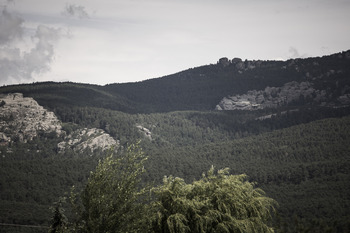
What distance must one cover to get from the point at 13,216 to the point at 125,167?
178 meters

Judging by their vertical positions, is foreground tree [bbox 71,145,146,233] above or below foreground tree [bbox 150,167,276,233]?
above

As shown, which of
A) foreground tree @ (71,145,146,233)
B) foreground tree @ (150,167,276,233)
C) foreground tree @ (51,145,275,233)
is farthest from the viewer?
foreground tree @ (150,167,276,233)

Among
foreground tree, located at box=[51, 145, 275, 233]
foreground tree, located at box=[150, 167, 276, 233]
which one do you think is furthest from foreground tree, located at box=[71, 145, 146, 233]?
foreground tree, located at box=[150, 167, 276, 233]

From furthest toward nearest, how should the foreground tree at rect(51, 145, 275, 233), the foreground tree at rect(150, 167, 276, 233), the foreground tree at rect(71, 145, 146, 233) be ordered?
the foreground tree at rect(150, 167, 276, 233) → the foreground tree at rect(51, 145, 275, 233) → the foreground tree at rect(71, 145, 146, 233)

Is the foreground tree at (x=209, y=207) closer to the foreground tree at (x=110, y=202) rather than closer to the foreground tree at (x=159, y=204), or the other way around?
the foreground tree at (x=159, y=204)

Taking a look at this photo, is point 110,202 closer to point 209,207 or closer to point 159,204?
point 159,204

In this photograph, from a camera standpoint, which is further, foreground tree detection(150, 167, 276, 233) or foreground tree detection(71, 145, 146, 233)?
foreground tree detection(150, 167, 276, 233)

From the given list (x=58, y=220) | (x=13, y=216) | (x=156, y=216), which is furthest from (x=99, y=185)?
(x=13, y=216)

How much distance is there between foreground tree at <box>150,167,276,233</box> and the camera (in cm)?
2794

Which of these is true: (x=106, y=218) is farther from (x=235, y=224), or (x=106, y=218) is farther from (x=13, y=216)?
(x=13, y=216)

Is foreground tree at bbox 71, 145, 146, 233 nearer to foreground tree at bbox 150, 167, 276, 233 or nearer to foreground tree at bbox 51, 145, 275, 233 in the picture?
foreground tree at bbox 51, 145, 275, 233

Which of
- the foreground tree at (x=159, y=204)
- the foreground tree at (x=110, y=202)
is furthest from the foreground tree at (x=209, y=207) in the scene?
the foreground tree at (x=110, y=202)

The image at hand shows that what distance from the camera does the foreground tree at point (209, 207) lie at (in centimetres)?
2794

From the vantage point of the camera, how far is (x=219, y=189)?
1175 inches
